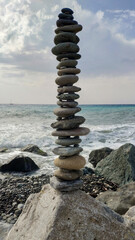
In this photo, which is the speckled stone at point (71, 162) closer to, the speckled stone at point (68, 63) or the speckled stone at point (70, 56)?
the speckled stone at point (68, 63)

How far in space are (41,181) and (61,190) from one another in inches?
195

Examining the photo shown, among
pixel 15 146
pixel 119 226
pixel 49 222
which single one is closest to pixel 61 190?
pixel 49 222

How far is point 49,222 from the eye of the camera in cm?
362

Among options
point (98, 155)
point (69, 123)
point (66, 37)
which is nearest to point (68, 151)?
point (69, 123)

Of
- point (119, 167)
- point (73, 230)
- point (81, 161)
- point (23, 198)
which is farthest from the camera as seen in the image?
point (119, 167)

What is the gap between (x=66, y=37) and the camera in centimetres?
415

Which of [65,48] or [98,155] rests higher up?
[65,48]

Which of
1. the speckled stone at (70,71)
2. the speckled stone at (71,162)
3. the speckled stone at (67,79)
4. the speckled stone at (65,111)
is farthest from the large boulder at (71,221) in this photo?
the speckled stone at (70,71)

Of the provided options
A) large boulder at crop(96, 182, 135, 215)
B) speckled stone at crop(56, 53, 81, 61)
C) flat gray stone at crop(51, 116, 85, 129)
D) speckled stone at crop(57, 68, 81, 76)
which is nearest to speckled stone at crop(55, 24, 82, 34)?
speckled stone at crop(56, 53, 81, 61)

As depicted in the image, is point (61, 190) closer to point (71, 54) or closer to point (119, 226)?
point (119, 226)

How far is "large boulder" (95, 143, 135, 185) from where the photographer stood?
841 centimetres

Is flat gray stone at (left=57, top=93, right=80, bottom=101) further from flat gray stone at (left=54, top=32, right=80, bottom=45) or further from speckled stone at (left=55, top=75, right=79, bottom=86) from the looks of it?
flat gray stone at (left=54, top=32, right=80, bottom=45)

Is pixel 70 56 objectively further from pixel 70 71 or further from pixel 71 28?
pixel 71 28

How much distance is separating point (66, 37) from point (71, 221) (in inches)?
116
